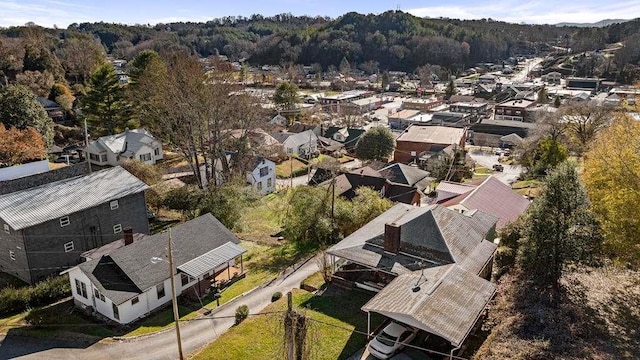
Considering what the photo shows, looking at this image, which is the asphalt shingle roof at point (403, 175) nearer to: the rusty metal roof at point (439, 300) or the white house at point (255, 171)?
the white house at point (255, 171)

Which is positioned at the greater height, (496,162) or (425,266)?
(425,266)

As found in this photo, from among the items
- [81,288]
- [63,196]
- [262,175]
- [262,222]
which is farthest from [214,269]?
[262,175]

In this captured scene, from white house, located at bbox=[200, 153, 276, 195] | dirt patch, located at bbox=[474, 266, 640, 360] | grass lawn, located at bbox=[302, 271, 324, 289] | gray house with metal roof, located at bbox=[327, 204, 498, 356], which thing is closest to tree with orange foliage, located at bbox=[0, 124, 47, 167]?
white house, located at bbox=[200, 153, 276, 195]

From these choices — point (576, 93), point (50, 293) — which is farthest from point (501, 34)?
point (50, 293)

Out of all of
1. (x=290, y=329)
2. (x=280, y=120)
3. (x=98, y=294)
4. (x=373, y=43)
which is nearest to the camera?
(x=290, y=329)

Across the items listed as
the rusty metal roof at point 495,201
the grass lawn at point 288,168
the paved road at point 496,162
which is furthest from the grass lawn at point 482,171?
the grass lawn at point 288,168

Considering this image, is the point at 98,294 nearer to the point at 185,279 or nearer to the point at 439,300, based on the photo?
the point at 185,279

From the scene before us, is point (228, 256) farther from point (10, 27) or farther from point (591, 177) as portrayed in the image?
point (10, 27)
